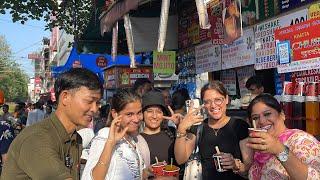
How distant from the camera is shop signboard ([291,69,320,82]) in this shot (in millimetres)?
5290

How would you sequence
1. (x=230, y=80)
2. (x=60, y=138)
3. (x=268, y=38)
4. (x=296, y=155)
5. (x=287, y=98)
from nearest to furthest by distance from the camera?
(x=60, y=138), (x=296, y=155), (x=287, y=98), (x=268, y=38), (x=230, y=80)

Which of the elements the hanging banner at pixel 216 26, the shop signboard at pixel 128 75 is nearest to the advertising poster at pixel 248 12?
the hanging banner at pixel 216 26

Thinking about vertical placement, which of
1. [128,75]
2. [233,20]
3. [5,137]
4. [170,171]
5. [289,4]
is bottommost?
[5,137]

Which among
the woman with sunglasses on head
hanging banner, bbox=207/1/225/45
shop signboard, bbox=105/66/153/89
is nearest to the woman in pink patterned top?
the woman with sunglasses on head

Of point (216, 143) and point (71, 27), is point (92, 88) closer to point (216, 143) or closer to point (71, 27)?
point (216, 143)

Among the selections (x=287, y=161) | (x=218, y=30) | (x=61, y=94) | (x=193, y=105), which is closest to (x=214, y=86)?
(x=193, y=105)

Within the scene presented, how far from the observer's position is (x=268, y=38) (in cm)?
610

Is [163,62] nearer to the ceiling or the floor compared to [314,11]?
nearer to the floor

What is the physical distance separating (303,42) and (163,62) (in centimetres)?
354

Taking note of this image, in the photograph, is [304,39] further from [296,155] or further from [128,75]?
[128,75]

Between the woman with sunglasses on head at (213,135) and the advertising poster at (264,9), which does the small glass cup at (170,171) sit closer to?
the woman with sunglasses on head at (213,135)

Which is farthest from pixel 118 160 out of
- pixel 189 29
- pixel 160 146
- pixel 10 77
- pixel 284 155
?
pixel 10 77

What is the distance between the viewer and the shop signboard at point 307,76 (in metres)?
5.29

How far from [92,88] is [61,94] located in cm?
18
